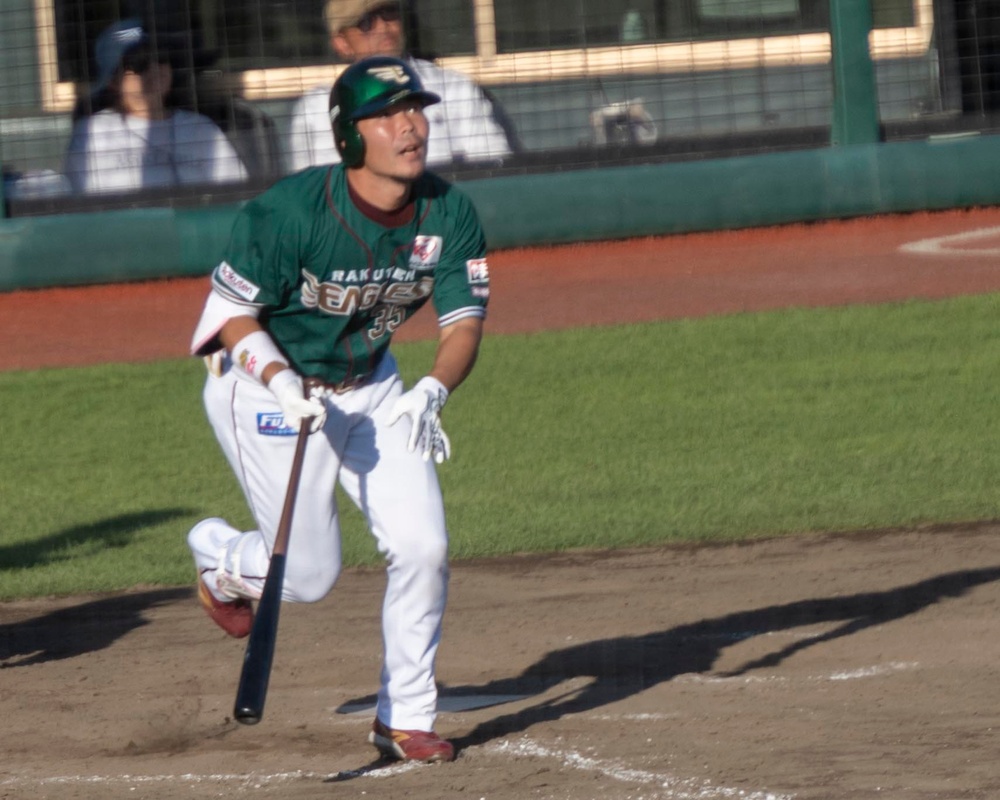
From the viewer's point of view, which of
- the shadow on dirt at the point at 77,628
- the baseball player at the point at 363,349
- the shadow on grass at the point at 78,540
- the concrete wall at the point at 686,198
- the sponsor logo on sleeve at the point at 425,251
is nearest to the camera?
the baseball player at the point at 363,349

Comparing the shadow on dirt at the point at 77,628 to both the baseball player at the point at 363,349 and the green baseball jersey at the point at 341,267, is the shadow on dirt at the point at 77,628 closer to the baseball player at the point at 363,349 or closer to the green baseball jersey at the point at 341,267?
the baseball player at the point at 363,349

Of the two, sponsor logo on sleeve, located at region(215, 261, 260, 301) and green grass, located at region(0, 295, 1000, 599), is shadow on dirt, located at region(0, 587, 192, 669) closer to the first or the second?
green grass, located at region(0, 295, 1000, 599)

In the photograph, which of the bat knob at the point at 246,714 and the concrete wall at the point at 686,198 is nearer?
the bat knob at the point at 246,714

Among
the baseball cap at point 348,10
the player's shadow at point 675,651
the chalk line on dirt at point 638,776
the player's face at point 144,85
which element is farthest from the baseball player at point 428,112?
the chalk line on dirt at point 638,776

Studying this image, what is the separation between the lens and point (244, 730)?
167 inches

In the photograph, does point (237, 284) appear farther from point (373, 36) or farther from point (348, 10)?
point (348, 10)

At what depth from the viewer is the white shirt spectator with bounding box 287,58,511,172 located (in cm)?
970

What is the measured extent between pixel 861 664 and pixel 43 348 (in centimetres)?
596

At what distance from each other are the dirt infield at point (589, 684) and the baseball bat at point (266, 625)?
223mm

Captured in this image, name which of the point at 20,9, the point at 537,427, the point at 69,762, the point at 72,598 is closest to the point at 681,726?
the point at 69,762

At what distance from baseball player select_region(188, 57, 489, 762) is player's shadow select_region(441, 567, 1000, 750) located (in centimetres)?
46

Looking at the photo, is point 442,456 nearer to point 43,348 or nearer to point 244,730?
point 244,730

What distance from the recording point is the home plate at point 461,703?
4398 mm

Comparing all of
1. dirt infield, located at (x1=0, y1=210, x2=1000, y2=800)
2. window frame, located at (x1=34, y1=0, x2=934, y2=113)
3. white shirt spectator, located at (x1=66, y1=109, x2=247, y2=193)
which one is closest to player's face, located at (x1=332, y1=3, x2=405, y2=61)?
window frame, located at (x1=34, y1=0, x2=934, y2=113)
